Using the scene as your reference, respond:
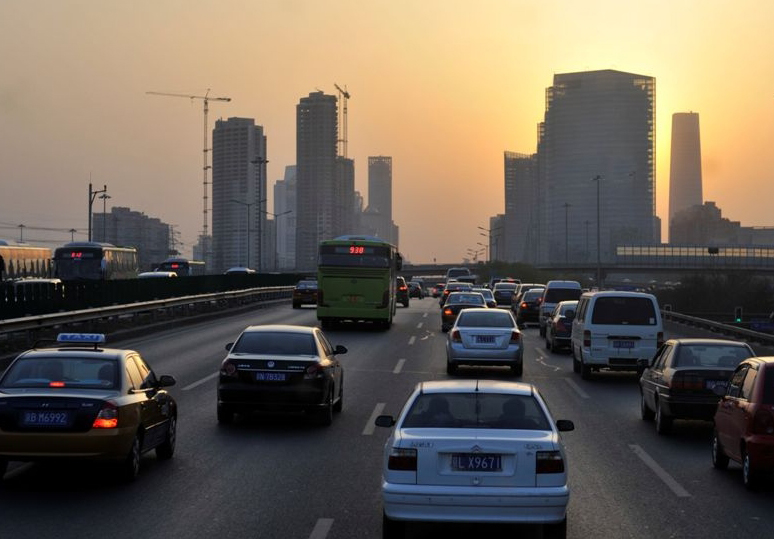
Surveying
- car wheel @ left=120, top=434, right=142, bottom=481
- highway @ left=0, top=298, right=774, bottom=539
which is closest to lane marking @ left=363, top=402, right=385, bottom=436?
highway @ left=0, top=298, right=774, bottom=539

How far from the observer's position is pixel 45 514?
9.70 metres

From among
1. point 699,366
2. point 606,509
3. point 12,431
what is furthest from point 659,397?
point 12,431

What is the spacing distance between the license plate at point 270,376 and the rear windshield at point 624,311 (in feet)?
33.9

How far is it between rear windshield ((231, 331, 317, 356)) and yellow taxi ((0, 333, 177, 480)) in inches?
152

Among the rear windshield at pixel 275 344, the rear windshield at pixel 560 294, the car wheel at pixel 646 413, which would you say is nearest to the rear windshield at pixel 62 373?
the rear windshield at pixel 275 344

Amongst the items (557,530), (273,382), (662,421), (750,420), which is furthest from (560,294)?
(557,530)

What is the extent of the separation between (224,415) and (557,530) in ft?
29.0

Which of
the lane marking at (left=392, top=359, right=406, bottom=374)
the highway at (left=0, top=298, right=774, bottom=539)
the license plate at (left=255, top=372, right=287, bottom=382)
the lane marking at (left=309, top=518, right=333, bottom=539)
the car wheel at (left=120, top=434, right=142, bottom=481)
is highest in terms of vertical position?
the license plate at (left=255, top=372, right=287, bottom=382)

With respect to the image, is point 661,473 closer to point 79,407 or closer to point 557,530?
point 557,530

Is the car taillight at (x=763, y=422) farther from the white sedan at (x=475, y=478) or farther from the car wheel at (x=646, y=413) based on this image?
the car wheel at (x=646, y=413)

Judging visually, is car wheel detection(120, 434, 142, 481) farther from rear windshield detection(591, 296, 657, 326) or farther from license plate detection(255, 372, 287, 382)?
rear windshield detection(591, 296, 657, 326)

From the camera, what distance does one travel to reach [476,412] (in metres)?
8.94

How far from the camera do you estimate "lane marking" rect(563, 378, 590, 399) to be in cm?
2111

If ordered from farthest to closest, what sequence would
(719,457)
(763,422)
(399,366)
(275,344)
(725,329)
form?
(725,329) → (399,366) → (275,344) → (719,457) → (763,422)
